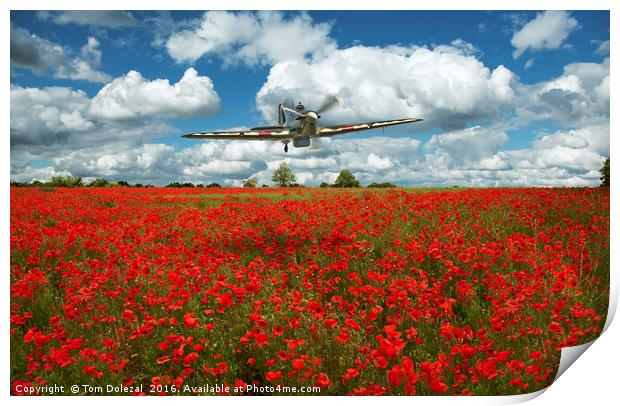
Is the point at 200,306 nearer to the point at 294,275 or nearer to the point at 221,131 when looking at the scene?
the point at 294,275

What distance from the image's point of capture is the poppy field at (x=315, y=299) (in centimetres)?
317

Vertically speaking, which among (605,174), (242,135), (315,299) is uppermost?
(242,135)

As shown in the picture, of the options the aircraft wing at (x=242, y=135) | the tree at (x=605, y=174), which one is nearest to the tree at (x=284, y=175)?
the aircraft wing at (x=242, y=135)

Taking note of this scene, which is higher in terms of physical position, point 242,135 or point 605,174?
point 242,135

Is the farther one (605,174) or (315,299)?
(605,174)

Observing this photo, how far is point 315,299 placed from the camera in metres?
4.11

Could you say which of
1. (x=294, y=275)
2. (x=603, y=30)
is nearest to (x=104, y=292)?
(x=294, y=275)

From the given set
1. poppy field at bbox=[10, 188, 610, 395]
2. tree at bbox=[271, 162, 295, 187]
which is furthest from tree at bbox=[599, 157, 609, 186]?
tree at bbox=[271, 162, 295, 187]

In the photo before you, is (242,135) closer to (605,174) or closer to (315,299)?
(315,299)

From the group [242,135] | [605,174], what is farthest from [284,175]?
[605,174]

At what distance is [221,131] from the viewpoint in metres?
4.22

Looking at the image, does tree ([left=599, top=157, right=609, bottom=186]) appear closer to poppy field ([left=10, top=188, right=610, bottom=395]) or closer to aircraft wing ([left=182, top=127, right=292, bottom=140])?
poppy field ([left=10, top=188, right=610, bottom=395])
